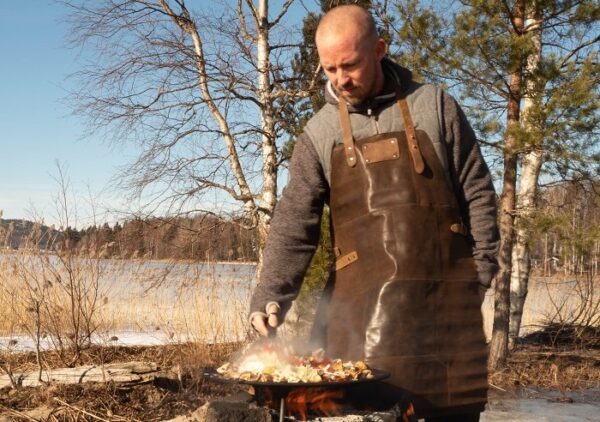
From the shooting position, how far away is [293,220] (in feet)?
8.40

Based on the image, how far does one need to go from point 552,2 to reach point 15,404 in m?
6.05

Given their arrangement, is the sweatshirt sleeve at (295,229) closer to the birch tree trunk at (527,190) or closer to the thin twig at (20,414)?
the thin twig at (20,414)

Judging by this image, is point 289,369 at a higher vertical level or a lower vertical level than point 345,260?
lower

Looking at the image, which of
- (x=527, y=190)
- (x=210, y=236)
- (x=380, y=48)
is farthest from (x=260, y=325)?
(x=527, y=190)

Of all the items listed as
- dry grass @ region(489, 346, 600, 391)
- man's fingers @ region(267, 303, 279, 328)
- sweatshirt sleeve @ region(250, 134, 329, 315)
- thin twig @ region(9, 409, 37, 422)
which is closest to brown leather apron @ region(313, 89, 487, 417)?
sweatshirt sleeve @ region(250, 134, 329, 315)

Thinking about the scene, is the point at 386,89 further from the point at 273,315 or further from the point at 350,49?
the point at 273,315

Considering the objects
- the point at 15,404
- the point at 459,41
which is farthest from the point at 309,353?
the point at 459,41

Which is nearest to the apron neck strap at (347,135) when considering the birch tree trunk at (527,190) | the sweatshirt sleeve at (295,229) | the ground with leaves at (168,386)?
the sweatshirt sleeve at (295,229)

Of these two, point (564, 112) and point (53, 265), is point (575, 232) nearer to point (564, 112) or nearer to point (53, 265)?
point (564, 112)

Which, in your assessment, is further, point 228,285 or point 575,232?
point 228,285

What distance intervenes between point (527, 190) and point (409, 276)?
6289 mm

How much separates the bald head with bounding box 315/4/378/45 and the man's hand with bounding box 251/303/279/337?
0.90m

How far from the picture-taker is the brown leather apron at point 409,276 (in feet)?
7.68

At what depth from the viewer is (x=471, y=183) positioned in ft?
8.26
